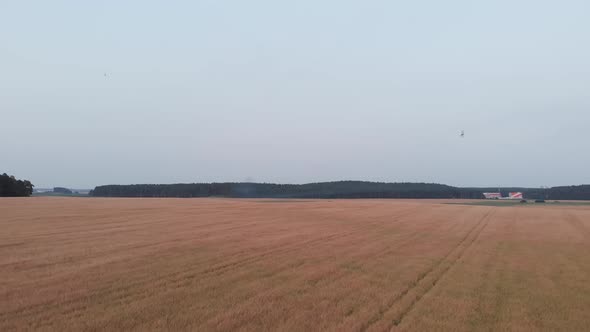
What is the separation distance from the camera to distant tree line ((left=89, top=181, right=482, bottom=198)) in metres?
136

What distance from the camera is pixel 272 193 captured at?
14388 cm

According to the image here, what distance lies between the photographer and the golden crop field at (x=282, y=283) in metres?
9.10

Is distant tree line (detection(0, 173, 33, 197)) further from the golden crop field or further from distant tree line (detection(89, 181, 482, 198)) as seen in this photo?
the golden crop field

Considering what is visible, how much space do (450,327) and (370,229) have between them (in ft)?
63.9

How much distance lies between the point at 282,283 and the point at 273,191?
136041 mm

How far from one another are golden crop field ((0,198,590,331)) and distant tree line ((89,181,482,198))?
10976 cm

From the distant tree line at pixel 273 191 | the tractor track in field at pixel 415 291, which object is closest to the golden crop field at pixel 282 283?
the tractor track in field at pixel 415 291

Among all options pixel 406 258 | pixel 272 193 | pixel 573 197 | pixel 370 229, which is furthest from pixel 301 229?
pixel 573 197

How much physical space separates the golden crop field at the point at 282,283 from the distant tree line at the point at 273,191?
4321 inches

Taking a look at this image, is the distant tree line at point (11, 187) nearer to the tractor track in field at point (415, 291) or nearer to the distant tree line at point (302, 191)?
the distant tree line at point (302, 191)

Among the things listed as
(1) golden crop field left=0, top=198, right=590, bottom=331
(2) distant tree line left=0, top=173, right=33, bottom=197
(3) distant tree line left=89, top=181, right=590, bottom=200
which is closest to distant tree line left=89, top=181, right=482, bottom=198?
(3) distant tree line left=89, top=181, right=590, bottom=200

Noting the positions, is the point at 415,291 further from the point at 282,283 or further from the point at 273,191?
the point at 273,191

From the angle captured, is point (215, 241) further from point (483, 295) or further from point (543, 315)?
point (543, 315)

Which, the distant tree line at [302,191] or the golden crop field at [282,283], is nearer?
the golden crop field at [282,283]
